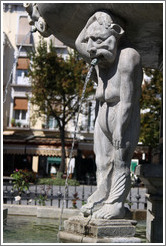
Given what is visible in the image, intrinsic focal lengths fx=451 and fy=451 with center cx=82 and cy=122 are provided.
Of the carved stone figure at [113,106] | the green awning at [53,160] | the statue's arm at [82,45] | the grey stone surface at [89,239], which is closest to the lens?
the grey stone surface at [89,239]

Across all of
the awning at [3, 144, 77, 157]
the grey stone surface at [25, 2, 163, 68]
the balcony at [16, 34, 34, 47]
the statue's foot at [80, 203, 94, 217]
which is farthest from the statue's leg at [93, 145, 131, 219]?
the balcony at [16, 34, 34, 47]

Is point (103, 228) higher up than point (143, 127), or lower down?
lower down

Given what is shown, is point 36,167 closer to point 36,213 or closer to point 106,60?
point 36,213

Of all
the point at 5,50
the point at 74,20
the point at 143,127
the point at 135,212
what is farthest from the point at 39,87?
the point at 74,20

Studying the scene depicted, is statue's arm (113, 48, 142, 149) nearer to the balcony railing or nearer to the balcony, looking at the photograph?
the balcony

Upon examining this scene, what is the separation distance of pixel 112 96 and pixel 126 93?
7.4 inches

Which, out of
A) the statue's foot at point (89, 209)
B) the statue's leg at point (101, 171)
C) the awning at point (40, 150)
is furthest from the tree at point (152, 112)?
the statue's foot at point (89, 209)

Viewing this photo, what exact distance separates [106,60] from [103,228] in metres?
1.83

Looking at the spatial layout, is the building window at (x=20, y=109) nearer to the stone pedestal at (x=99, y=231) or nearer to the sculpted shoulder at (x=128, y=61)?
the sculpted shoulder at (x=128, y=61)

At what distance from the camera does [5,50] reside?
43656mm

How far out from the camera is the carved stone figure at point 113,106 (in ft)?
16.4

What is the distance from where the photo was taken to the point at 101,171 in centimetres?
518

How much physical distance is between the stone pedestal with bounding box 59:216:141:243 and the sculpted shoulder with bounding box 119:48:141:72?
5.43 ft

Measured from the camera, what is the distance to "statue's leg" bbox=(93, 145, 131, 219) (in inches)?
188
